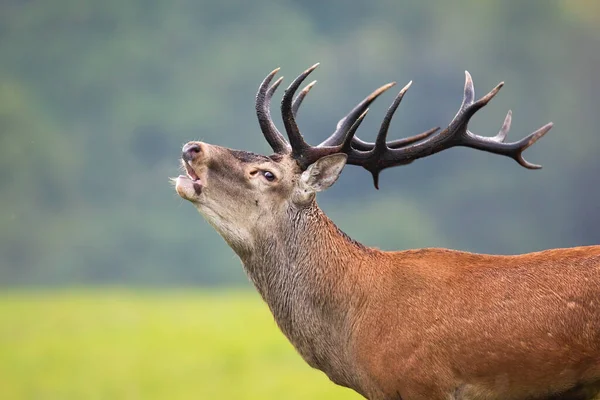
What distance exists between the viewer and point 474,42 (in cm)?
6756

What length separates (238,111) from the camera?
54688mm

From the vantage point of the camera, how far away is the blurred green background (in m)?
52.0

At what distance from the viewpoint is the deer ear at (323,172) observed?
7.94 metres

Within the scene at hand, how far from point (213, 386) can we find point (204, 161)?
457 inches

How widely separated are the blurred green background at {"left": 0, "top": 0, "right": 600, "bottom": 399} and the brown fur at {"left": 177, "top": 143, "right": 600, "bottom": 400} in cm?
2491

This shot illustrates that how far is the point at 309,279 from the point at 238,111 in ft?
155

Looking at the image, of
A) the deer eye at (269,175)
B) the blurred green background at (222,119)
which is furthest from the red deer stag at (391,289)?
the blurred green background at (222,119)

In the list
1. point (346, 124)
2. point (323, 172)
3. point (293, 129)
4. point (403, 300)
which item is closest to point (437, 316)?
point (403, 300)

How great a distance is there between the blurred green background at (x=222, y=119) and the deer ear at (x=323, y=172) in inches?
981

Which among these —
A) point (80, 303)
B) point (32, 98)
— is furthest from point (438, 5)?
point (80, 303)

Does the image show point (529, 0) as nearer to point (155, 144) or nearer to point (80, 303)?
point (155, 144)

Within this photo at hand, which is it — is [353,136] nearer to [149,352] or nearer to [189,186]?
[189,186]

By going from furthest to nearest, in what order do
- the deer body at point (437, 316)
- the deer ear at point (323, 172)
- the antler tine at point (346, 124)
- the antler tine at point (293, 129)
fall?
the antler tine at point (346, 124) < the antler tine at point (293, 129) < the deer ear at point (323, 172) < the deer body at point (437, 316)

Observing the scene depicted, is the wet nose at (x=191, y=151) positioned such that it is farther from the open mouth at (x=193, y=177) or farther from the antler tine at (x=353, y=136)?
the antler tine at (x=353, y=136)
